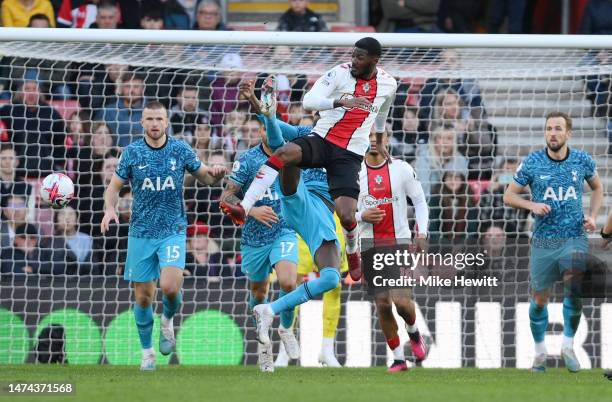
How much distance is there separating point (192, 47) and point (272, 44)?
1.04 metres

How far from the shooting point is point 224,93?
14.8 metres

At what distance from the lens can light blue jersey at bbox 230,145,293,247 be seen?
12.3 metres

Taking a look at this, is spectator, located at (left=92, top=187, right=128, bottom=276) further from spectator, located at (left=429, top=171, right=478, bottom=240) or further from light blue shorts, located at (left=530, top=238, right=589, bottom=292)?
light blue shorts, located at (left=530, top=238, right=589, bottom=292)

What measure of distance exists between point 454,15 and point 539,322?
762 cm

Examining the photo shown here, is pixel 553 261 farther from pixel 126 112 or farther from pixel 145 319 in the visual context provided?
pixel 126 112

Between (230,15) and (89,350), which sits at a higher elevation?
(230,15)

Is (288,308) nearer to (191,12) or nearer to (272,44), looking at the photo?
(272,44)

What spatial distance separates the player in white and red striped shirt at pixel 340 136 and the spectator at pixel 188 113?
3.94m

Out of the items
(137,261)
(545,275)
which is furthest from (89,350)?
(545,275)

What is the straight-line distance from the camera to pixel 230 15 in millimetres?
19203

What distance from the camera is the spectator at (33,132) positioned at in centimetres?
1423

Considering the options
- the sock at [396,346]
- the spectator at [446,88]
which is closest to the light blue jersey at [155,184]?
the sock at [396,346]

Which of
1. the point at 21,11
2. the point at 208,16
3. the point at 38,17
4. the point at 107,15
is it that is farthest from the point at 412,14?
the point at 21,11

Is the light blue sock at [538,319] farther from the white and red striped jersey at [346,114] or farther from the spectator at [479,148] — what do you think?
A: the spectator at [479,148]
